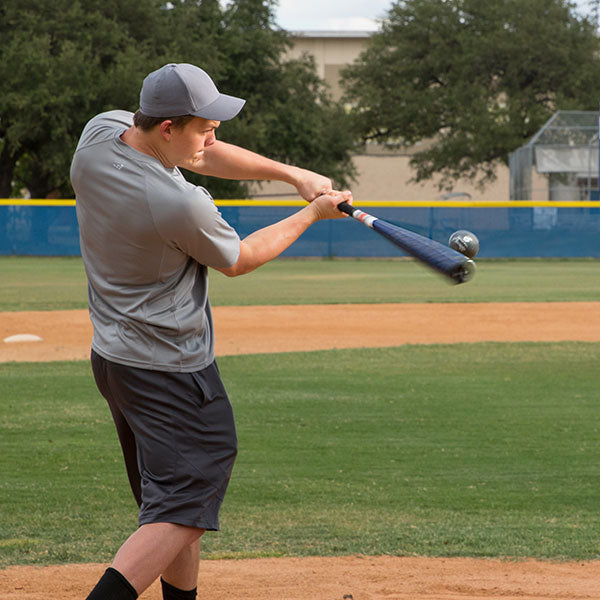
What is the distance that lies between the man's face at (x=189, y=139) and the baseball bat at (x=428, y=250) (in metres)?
0.58

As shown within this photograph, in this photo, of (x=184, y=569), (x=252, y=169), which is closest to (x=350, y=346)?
(x=252, y=169)

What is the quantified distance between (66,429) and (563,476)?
349 centimetres

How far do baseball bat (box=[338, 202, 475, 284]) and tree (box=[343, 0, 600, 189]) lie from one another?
40.2 metres

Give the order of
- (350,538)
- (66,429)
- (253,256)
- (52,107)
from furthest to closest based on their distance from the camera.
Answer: (52,107), (66,429), (350,538), (253,256)

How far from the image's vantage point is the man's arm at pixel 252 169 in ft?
11.2

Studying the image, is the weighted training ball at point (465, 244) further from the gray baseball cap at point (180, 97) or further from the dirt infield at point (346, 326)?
the dirt infield at point (346, 326)

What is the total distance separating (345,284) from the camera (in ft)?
73.2

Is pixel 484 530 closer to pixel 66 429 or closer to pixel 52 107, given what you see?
pixel 66 429

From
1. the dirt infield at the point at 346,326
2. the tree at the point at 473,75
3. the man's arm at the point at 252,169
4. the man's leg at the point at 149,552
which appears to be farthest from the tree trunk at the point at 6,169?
the man's leg at the point at 149,552

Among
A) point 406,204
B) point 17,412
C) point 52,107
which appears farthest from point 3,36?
point 17,412

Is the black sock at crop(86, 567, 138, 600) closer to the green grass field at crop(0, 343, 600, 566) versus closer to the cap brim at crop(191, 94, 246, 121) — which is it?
the cap brim at crop(191, 94, 246, 121)

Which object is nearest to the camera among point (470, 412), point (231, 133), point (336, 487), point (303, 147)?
point (336, 487)

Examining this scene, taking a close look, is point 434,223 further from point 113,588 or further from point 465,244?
point 113,588

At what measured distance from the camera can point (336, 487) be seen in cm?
578
